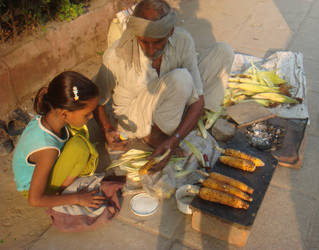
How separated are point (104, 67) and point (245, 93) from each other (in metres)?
1.85

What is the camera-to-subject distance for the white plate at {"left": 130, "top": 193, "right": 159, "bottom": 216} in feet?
9.08

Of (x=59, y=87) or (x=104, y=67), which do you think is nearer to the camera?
(x=59, y=87)

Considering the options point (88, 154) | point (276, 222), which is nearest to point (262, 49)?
point (276, 222)

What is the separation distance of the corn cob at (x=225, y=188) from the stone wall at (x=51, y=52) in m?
2.54

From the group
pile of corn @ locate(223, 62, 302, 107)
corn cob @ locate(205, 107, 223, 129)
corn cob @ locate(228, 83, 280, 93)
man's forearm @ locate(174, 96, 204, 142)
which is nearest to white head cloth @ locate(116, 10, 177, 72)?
man's forearm @ locate(174, 96, 204, 142)

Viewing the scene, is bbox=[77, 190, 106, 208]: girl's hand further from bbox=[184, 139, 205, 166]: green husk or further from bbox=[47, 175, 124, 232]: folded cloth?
bbox=[184, 139, 205, 166]: green husk

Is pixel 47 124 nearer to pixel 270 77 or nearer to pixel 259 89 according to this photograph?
pixel 259 89

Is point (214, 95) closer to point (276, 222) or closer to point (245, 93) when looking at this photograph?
point (245, 93)

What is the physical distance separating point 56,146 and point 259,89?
263 cm

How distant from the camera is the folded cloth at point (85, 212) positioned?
259cm

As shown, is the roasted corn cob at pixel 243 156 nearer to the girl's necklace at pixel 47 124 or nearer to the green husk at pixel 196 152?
the green husk at pixel 196 152

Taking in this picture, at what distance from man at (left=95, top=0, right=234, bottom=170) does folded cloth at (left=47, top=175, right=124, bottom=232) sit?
1.68ft

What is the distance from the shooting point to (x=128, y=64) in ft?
10.2

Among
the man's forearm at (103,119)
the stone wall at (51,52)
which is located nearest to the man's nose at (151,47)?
the man's forearm at (103,119)
